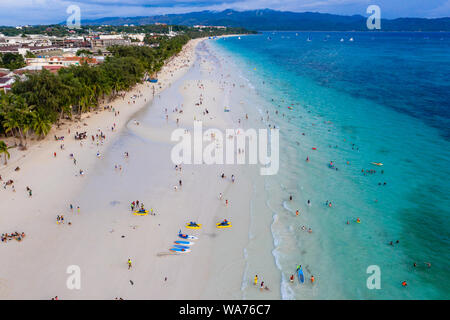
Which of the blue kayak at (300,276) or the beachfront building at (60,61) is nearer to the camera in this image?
the blue kayak at (300,276)

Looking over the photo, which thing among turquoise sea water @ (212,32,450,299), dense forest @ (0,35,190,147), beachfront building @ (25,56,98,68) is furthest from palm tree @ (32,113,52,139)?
beachfront building @ (25,56,98,68)

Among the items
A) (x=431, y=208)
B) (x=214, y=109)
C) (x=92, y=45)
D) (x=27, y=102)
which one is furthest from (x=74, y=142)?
(x=92, y=45)

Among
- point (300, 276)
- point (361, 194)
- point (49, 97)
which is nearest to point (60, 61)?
point (49, 97)

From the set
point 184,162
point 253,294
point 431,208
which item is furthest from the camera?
point 184,162

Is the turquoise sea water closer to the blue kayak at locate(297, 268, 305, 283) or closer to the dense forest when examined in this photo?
the blue kayak at locate(297, 268, 305, 283)

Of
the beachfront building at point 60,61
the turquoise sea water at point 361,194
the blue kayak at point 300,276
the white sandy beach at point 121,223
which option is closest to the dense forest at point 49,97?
the white sandy beach at point 121,223

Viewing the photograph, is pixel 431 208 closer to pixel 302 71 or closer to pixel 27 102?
pixel 27 102

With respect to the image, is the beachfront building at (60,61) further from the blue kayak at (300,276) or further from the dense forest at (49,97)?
the blue kayak at (300,276)

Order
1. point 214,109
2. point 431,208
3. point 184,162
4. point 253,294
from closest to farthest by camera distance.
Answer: point 253,294, point 431,208, point 184,162, point 214,109
